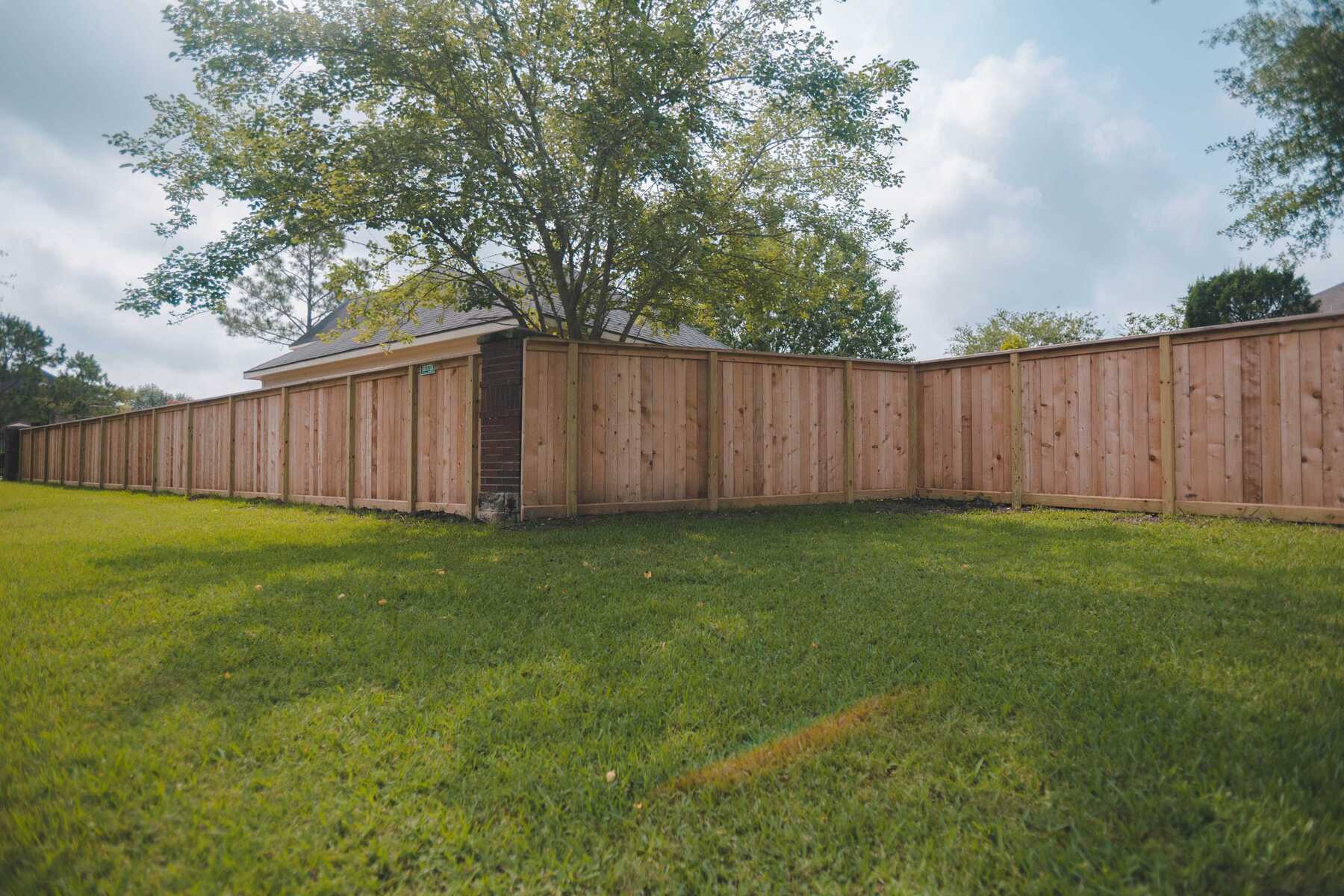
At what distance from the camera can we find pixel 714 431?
820 cm

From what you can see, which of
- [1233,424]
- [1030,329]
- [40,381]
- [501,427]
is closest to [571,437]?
[501,427]

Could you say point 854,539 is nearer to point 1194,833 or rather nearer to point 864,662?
point 864,662

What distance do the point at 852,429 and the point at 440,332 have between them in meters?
9.50

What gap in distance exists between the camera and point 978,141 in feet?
35.1

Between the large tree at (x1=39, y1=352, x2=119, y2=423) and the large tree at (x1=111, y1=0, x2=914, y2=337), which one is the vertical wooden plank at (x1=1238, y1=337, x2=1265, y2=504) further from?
the large tree at (x1=39, y1=352, x2=119, y2=423)

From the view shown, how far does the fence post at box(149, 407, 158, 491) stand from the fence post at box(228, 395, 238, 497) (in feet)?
13.3

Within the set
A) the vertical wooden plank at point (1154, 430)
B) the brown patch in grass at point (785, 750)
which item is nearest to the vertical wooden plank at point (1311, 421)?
the vertical wooden plank at point (1154, 430)

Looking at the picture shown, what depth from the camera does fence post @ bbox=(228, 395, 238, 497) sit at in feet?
38.7

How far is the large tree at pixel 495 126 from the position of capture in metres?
7.55

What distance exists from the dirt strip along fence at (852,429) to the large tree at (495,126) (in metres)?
1.82

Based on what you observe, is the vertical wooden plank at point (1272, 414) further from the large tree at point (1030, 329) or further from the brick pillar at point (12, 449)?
the brick pillar at point (12, 449)

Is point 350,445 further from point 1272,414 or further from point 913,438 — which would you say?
point 1272,414

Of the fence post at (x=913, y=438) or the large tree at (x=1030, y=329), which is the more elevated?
the large tree at (x=1030, y=329)

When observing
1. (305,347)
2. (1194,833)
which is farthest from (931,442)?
(305,347)
